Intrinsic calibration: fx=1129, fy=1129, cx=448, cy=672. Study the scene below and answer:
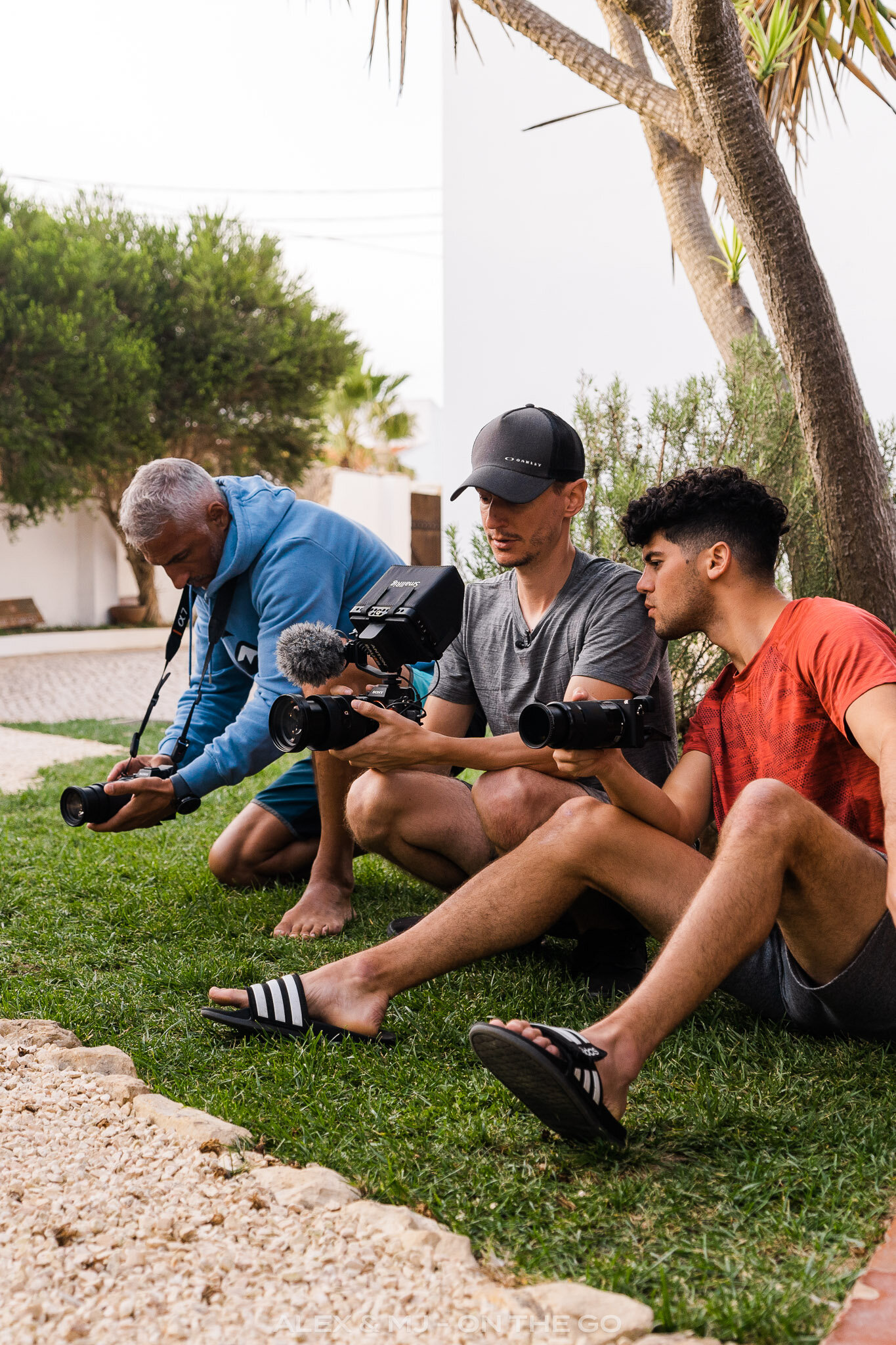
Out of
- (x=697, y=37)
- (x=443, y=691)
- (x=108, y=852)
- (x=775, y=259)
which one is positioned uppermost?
(x=697, y=37)

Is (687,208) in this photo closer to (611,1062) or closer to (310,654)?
(310,654)

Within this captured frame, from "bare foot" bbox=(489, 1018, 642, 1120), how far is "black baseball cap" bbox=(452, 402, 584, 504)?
1462mm

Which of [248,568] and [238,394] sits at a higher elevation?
[238,394]

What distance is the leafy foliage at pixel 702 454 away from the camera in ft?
15.6

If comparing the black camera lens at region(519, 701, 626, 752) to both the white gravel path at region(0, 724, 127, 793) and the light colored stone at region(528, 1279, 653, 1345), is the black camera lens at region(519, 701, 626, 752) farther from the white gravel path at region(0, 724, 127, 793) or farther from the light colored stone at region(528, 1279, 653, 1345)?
the white gravel path at region(0, 724, 127, 793)

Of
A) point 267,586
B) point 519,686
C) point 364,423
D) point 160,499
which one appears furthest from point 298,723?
point 364,423

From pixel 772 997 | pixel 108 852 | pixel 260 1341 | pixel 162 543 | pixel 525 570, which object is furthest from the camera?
pixel 108 852

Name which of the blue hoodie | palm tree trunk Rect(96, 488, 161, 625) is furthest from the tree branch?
palm tree trunk Rect(96, 488, 161, 625)

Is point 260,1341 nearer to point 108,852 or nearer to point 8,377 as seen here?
point 108,852

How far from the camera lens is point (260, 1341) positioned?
1571 millimetres

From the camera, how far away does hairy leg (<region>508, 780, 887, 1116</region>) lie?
80.2 inches

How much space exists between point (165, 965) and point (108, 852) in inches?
66.3

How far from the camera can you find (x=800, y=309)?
158 inches

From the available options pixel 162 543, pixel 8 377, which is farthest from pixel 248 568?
pixel 8 377
